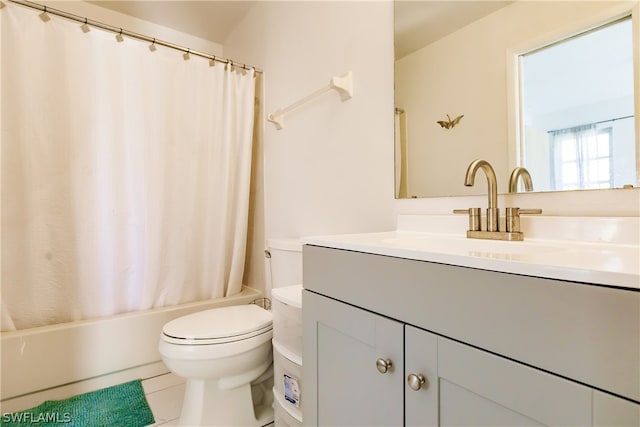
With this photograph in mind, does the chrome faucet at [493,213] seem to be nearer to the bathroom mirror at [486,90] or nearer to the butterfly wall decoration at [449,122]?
the bathroom mirror at [486,90]

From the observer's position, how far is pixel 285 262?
58.5 inches

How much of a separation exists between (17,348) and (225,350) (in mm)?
1039

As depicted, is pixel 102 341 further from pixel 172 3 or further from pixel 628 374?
pixel 172 3

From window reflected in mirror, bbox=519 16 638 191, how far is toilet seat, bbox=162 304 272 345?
43.2 inches

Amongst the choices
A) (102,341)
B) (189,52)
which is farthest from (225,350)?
(189,52)

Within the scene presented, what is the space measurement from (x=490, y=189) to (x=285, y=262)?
3.01 ft

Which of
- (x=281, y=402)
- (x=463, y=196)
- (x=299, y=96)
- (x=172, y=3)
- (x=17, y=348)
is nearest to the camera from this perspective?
(x=463, y=196)

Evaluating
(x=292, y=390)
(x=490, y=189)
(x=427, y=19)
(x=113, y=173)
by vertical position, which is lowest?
(x=292, y=390)

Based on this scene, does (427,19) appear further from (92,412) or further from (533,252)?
(92,412)

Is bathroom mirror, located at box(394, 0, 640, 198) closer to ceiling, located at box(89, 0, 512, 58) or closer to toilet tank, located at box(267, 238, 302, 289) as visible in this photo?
ceiling, located at box(89, 0, 512, 58)

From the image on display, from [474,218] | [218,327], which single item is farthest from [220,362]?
[474,218]

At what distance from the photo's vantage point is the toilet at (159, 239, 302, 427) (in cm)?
118

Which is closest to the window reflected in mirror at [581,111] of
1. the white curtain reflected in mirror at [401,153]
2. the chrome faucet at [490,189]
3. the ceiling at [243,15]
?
the chrome faucet at [490,189]

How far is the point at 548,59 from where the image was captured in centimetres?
87
